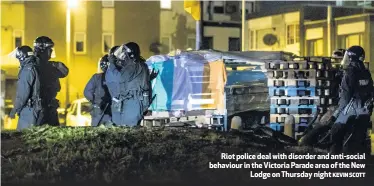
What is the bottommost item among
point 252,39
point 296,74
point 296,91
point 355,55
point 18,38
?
A: point 296,91

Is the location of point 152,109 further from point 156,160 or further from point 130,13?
point 130,13

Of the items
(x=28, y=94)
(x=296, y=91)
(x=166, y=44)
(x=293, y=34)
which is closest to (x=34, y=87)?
(x=28, y=94)

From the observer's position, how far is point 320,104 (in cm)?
848

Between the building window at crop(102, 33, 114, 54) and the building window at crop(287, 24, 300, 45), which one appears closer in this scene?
the building window at crop(102, 33, 114, 54)

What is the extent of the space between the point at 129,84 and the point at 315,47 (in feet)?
43.2

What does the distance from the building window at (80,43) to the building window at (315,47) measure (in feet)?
21.5

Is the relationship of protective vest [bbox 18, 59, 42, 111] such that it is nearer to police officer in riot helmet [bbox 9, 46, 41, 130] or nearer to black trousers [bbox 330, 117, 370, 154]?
police officer in riot helmet [bbox 9, 46, 41, 130]

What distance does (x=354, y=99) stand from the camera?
7176 mm

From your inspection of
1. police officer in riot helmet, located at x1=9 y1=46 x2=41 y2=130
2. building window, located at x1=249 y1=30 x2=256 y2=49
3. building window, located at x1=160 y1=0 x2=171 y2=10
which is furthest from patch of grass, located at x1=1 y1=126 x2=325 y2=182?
building window, located at x1=249 y1=30 x2=256 y2=49

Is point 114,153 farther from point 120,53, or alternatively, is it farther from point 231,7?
point 231,7

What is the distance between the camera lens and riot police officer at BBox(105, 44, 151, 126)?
24.6 feet

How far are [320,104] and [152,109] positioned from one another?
292cm

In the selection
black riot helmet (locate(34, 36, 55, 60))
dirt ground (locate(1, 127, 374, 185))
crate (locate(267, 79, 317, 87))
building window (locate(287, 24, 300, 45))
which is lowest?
dirt ground (locate(1, 127, 374, 185))

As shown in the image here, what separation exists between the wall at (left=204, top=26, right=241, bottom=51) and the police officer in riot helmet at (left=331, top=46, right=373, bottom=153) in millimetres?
9274
